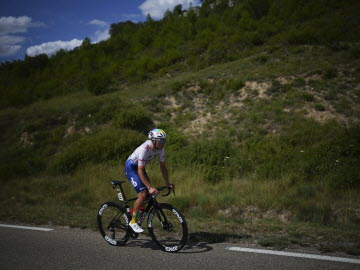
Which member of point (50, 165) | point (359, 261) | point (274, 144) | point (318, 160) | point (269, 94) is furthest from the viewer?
point (269, 94)

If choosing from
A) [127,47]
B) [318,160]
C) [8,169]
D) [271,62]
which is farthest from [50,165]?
[127,47]

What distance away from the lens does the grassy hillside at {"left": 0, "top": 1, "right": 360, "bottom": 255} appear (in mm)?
6504

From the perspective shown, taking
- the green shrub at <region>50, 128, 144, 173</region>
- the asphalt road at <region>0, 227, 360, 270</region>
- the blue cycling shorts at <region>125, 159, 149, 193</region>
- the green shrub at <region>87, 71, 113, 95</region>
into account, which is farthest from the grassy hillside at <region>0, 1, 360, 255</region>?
the green shrub at <region>87, 71, 113, 95</region>

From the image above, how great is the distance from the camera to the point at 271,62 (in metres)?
20.9

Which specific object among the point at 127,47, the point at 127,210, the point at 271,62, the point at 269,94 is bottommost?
the point at 127,210

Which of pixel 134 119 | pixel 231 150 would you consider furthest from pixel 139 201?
pixel 134 119

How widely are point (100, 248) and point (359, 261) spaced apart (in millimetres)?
4081

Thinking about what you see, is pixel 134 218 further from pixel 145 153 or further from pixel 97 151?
pixel 97 151

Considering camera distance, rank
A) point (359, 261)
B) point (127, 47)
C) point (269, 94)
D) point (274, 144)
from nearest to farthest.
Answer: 1. point (359, 261)
2. point (274, 144)
3. point (269, 94)
4. point (127, 47)

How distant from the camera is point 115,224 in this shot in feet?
17.6

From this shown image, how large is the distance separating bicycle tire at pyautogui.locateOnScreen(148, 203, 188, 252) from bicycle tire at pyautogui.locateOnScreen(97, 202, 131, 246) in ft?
1.75

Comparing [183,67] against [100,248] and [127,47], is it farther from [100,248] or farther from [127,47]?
[100,248]

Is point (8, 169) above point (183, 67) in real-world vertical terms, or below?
below

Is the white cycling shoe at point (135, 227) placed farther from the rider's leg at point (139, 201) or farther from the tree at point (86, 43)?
the tree at point (86, 43)
